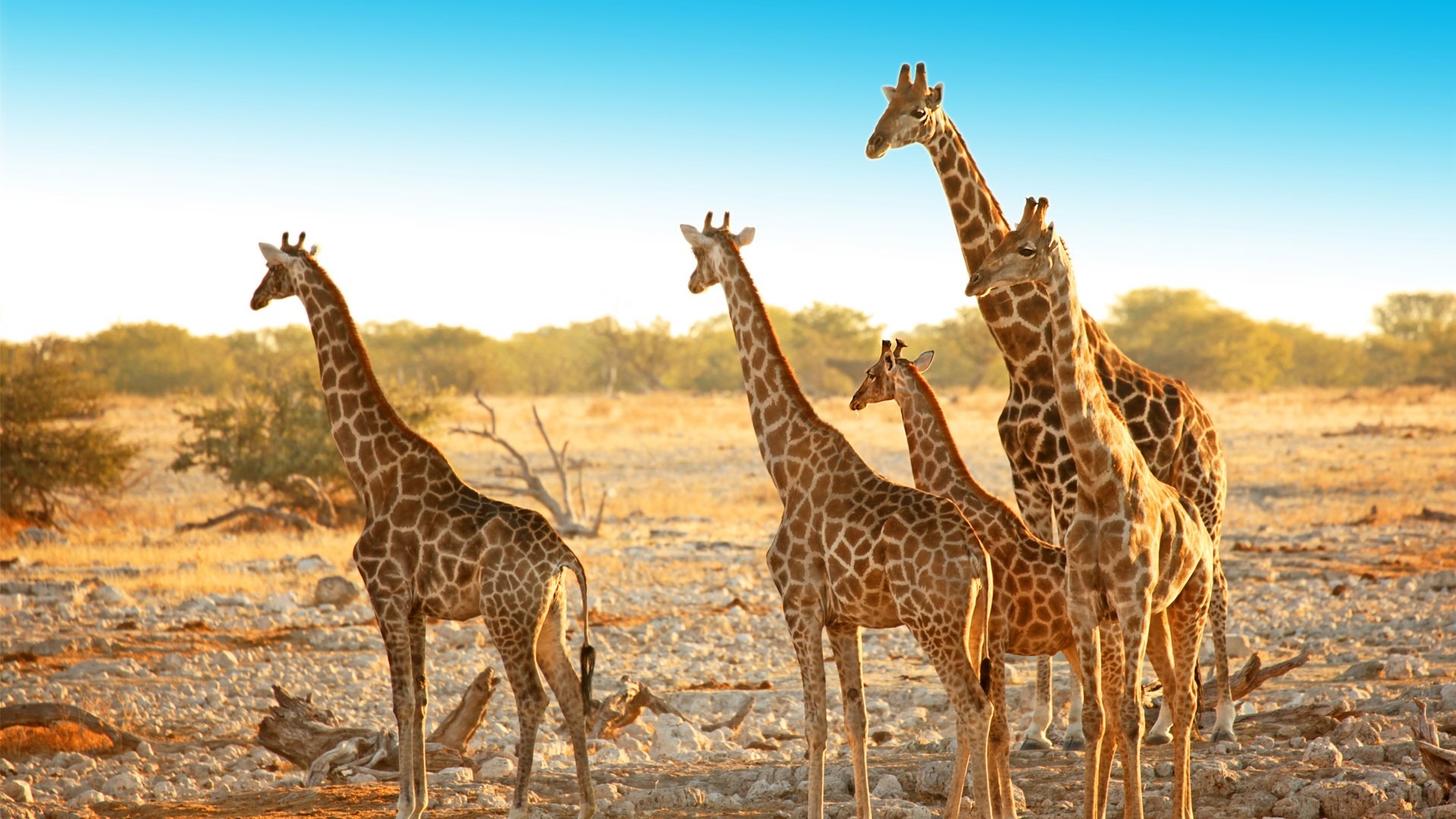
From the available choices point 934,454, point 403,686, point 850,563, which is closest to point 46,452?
point 403,686

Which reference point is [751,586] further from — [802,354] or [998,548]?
[802,354]

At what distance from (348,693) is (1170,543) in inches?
257

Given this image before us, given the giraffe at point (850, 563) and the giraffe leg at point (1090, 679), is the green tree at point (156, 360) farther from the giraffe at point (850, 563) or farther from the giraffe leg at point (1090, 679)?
the giraffe leg at point (1090, 679)

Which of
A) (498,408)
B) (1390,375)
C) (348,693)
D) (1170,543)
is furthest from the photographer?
(1390,375)

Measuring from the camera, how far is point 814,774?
5688 millimetres

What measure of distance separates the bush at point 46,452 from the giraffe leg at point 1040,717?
16368mm

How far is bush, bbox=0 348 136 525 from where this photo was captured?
1952cm

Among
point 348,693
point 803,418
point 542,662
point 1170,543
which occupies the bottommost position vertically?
point 348,693

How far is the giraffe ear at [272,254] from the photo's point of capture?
22.2 ft

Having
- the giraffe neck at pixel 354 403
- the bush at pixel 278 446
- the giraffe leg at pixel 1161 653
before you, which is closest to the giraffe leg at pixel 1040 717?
the giraffe leg at pixel 1161 653

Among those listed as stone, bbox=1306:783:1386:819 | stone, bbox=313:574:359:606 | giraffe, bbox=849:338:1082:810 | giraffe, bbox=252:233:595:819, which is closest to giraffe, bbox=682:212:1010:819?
giraffe, bbox=849:338:1082:810

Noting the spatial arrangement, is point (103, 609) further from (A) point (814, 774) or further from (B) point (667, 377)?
(B) point (667, 377)

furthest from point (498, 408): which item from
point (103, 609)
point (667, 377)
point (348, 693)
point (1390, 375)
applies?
point (1390, 375)

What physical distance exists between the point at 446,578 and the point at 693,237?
2047 mm
